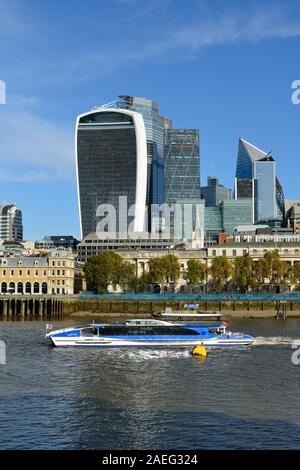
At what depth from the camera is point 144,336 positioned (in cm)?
8381

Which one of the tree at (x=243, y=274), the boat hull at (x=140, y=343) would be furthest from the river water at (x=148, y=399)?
the tree at (x=243, y=274)

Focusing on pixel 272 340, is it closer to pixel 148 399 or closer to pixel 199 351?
pixel 199 351

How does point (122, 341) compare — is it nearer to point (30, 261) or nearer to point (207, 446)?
point (207, 446)

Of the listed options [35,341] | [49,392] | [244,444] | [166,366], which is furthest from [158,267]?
[244,444]

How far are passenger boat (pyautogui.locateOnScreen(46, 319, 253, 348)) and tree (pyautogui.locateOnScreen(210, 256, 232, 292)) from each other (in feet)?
246

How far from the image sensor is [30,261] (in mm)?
169500

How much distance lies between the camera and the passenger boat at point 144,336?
82125 mm

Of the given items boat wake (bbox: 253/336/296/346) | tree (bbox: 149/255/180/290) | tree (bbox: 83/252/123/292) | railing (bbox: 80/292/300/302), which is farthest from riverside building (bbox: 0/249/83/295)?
boat wake (bbox: 253/336/296/346)

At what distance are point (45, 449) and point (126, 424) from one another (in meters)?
6.47

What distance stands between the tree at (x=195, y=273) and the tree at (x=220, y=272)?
9.39ft

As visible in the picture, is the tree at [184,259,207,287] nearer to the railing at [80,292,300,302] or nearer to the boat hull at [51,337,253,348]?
the railing at [80,292,300,302]

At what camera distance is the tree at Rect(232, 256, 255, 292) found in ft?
522

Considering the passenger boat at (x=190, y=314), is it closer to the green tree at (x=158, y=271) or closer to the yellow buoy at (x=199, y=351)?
the green tree at (x=158, y=271)

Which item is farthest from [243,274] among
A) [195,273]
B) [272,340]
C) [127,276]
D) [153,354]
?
[153,354]
